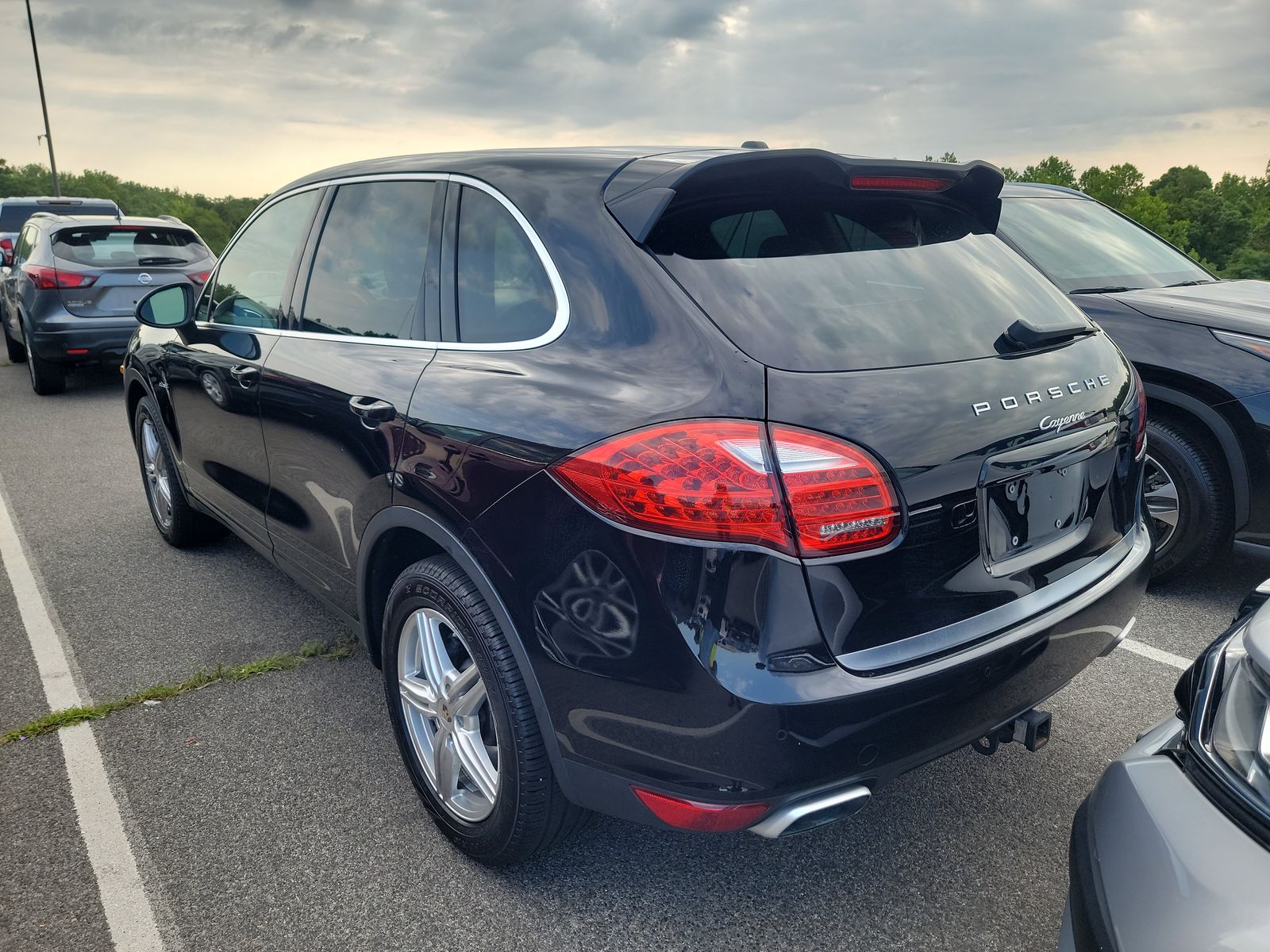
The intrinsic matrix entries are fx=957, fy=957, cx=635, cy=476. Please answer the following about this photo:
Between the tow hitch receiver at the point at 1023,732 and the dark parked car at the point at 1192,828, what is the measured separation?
0.56m

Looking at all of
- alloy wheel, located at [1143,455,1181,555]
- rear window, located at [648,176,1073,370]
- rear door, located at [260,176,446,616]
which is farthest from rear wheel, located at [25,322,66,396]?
alloy wheel, located at [1143,455,1181,555]

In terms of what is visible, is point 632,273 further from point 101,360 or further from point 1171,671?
point 101,360

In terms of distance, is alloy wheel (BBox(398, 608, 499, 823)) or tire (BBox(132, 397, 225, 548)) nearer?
alloy wheel (BBox(398, 608, 499, 823))

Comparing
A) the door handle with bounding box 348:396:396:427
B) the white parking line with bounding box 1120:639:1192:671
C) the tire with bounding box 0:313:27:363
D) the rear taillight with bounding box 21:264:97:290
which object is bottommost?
the white parking line with bounding box 1120:639:1192:671

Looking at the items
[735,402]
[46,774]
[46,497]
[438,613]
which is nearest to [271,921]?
[438,613]

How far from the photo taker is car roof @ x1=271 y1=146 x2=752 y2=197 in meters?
2.35

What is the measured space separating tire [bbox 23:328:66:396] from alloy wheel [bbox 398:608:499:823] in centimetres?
863

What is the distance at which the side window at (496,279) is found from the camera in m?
2.30

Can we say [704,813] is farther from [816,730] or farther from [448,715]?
[448,715]

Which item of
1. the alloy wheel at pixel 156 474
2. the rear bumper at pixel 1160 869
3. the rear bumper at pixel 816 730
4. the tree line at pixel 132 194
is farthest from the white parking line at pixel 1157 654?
the tree line at pixel 132 194

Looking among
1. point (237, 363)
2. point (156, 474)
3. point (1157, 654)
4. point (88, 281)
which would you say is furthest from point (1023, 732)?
point (88, 281)

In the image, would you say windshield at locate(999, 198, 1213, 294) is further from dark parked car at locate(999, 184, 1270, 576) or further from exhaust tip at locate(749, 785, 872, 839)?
exhaust tip at locate(749, 785, 872, 839)

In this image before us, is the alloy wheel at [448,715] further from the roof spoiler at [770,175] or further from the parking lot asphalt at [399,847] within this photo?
the roof spoiler at [770,175]

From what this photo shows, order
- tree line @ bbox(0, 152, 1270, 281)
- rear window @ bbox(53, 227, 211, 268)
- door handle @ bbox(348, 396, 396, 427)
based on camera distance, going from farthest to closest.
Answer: tree line @ bbox(0, 152, 1270, 281)
rear window @ bbox(53, 227, 211, 268)
door handle @ bbox(348, 396, 396, 427)
